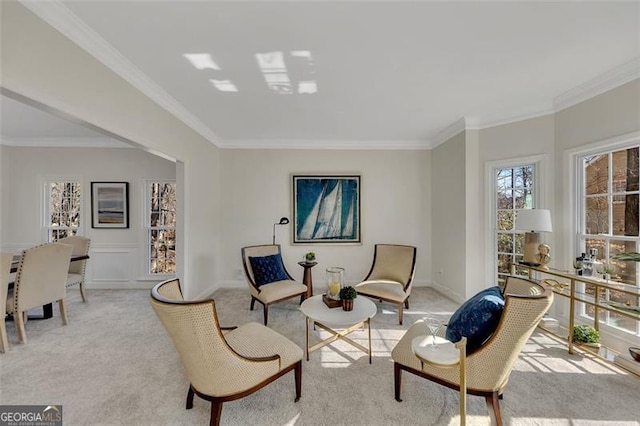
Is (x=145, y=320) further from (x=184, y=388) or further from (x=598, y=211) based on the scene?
(x=598, y=211)

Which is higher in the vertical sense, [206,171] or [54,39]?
[54,39]

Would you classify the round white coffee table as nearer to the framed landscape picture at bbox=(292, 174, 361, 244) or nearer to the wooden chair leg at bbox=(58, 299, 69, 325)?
the framed landscape picture at bbox=(292, 174, 361, 244)

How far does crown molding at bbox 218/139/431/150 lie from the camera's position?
4.44 metres

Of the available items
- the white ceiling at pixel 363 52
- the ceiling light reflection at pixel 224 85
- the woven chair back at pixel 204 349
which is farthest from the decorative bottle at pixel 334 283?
the ceiling light reflection at pixel 224 85

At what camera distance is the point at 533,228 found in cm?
262

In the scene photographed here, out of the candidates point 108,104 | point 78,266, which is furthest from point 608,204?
point 78,266

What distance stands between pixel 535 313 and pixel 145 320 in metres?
4.03

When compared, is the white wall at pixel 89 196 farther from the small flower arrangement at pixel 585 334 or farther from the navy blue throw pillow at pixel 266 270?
the small flower arrangement at pixel 585 334

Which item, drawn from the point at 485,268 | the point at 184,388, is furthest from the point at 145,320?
the point at 485,268

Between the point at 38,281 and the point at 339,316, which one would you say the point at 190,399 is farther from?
the point at 38,281

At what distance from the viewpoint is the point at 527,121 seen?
3.15 meters

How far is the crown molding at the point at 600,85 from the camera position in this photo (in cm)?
221

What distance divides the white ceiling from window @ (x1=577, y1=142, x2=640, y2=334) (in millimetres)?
782

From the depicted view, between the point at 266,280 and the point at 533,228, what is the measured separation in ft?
10.7
